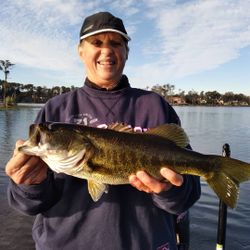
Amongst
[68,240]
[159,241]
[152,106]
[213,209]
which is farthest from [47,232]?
[213,209]

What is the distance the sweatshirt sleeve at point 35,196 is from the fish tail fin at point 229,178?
138 centimetres

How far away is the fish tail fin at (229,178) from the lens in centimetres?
315

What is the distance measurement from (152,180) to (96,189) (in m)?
0.45

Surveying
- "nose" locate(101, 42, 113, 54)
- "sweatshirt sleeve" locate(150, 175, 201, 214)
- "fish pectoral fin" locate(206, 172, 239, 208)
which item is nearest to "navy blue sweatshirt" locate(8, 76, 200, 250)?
"sweatshirt sleeve" locate(150, 175, 201, 214)

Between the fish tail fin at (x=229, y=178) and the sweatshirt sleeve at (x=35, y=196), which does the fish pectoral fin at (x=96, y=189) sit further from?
the fish tail fin at (x=229, y=178)

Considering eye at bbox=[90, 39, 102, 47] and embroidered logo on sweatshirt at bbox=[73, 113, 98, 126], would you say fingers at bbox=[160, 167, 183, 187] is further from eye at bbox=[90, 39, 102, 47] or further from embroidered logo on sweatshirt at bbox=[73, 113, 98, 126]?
eye at bbox=[90, 39, 102, 47]

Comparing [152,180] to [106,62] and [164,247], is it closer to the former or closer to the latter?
[164,247]

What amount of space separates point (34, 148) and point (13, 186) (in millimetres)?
518

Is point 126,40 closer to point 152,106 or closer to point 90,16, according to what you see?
point 90,16

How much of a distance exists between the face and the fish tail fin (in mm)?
1273

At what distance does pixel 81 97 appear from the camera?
12.0 feet

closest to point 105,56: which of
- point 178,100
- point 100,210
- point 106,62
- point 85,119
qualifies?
point 106,62

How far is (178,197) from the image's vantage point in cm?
319

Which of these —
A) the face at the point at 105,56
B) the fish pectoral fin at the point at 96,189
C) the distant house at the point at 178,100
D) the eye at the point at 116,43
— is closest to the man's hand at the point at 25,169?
the fish pectoral fin at the point at 96,189
